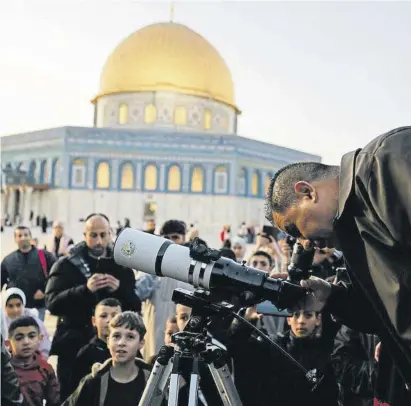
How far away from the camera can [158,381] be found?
193 cm

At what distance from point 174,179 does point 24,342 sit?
31.0 m

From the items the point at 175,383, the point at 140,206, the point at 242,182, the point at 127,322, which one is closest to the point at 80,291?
the point at 127,322

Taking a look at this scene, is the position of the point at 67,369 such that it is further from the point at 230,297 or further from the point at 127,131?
the point at 127,131

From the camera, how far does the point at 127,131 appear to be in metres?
32.7

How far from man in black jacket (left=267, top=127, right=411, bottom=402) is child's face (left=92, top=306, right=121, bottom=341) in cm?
186

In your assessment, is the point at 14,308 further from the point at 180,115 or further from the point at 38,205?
the point at 38,205

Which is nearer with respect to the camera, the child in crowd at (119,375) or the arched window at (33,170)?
the child in crowd at (119,375)

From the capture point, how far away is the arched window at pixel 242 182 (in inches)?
1348

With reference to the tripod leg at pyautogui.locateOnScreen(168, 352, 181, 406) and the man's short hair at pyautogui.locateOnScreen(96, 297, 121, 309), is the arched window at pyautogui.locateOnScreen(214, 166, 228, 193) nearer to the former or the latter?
the man's short hair at pyautogui.locateOnScreen(96, 297, 121, 309)

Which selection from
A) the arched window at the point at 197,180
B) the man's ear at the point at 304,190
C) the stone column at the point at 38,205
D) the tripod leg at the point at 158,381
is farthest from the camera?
the stone column at the point at 38,205

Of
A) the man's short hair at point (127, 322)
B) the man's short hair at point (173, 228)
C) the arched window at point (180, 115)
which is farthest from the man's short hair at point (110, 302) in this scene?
the arched window at point (180, 115)

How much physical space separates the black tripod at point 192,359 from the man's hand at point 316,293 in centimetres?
27

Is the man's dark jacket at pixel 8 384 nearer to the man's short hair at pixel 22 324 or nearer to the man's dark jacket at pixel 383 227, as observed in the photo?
the man's short hair at pixel 22 324

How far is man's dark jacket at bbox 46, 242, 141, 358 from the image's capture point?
339 cm
